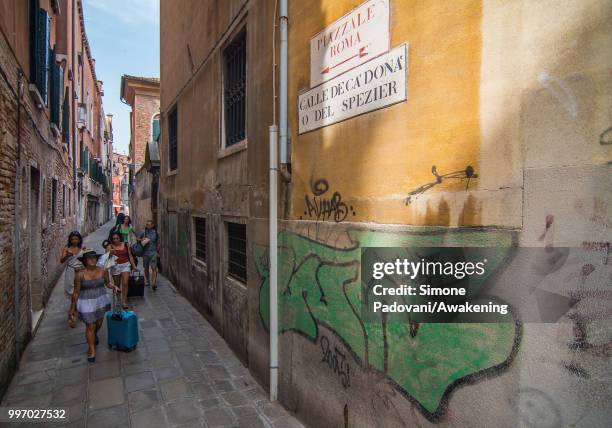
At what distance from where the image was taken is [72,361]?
5.14 m

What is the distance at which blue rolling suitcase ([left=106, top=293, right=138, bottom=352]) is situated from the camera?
17.8 ft

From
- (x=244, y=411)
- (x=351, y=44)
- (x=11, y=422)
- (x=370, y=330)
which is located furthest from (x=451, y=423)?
(x=11, y=422)

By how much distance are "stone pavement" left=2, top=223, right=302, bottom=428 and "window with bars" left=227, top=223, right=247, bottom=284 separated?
114cm

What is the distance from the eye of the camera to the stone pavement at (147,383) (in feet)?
12.7

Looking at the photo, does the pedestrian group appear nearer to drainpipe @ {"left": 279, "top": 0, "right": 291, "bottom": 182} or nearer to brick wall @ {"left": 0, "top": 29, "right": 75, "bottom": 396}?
brick wall @ {"left": 0, "top": 29, "right": 75, "bottom": 396}

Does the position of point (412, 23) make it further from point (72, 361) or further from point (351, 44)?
point (72, 361)

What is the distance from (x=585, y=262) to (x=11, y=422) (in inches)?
190

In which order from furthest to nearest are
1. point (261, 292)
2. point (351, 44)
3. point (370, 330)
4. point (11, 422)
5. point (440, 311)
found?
point (261, 292) → point (11, 422) → point (351, 44) → point (370, 330) → point (440, 311)

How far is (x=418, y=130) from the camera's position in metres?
2.51

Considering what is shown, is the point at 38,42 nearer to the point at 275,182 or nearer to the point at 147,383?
the point at 275,182

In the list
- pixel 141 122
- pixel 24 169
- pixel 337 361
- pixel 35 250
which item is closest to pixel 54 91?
pixel 24 169

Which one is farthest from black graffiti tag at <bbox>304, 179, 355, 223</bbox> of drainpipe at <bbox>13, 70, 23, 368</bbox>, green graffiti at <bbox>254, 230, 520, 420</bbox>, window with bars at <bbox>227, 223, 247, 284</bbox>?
drainpipe at <bbox>13, 70, 23, 368</bbox>

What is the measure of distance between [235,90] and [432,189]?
14.2 ft

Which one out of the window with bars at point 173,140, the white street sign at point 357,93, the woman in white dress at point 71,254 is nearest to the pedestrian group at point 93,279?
the woman in white dress at point 71,254
